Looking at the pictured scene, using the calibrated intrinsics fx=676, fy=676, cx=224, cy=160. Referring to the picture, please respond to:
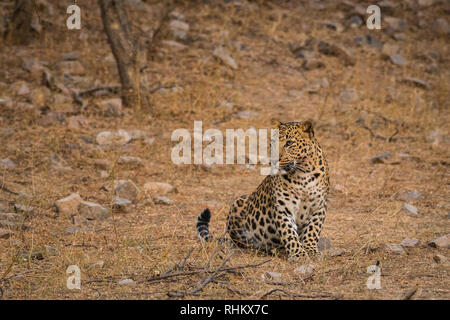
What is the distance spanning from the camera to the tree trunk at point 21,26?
13516 millimetres

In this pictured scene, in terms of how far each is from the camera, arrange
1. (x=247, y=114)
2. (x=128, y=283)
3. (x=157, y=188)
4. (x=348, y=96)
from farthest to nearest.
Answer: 1. (x=348, y=96)
2. (x=247, y=114)
3. (x=157, y=188)
4. (x=128, y=283)

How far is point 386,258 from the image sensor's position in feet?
20.4

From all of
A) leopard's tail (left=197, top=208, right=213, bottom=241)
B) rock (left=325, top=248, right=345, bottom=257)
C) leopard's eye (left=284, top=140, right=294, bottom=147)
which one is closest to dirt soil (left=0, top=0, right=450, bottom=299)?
rock (left=325, top=248, right=345, bottom=257)

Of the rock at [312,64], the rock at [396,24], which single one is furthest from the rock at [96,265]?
the rock at [396,24]

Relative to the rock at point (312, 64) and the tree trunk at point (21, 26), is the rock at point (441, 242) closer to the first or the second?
the rock at point (312, 64)

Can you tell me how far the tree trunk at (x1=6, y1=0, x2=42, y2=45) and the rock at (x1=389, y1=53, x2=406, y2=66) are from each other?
739cm

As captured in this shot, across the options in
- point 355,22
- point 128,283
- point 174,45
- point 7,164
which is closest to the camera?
point 128,283

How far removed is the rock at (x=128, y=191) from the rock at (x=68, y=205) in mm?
657

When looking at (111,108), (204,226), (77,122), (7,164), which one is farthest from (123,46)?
(204,226)

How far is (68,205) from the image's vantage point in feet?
26.7

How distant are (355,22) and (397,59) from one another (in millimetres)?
1769

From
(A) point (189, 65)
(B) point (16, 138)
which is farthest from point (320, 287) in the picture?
(A) point (189, 65)

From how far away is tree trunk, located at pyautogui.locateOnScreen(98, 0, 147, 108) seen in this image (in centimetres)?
1155

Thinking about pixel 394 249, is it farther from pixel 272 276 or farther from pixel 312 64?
pixel 312 64
